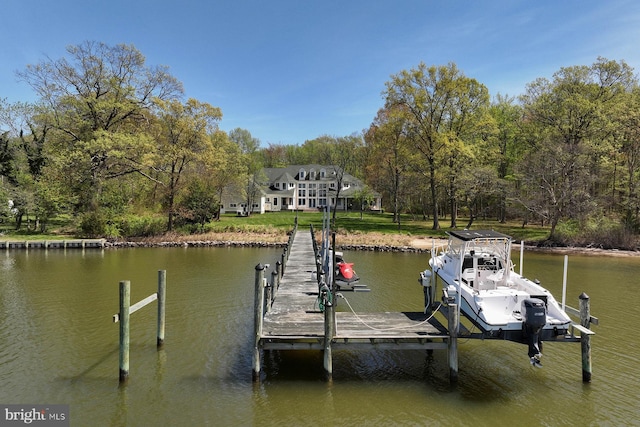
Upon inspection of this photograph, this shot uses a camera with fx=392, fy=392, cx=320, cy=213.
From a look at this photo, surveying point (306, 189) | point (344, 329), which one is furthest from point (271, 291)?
point (306, 189)

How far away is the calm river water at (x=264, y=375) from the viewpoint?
7.81 m

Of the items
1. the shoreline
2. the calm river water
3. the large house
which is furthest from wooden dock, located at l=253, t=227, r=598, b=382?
the large house

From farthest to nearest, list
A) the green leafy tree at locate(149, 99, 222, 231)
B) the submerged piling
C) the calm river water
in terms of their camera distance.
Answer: the green leafy tree at locate(149, 99, 222, 231) → the submerged piling → the calm river water

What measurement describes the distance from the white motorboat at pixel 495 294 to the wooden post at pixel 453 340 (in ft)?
0.87

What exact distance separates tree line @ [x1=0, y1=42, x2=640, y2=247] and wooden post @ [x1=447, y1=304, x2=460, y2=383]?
28.8m

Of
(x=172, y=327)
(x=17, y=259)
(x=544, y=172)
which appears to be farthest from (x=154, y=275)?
(x=544, y=172)

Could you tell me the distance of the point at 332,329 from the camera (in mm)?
8812

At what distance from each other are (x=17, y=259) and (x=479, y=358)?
2753cm

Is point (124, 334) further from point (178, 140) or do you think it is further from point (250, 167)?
point (250, 167)

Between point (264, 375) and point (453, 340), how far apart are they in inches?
176

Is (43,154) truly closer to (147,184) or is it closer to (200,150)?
(147,184)

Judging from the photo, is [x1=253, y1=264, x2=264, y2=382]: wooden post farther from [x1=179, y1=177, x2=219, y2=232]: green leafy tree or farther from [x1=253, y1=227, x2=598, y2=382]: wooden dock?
[x1=179, y1=177, x2=219, y2=232]: green leafy tree

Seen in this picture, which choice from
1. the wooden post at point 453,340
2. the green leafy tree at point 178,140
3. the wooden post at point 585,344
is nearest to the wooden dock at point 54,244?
the green leafy tree at point 178,140

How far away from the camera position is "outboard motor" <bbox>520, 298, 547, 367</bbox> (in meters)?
8.16
